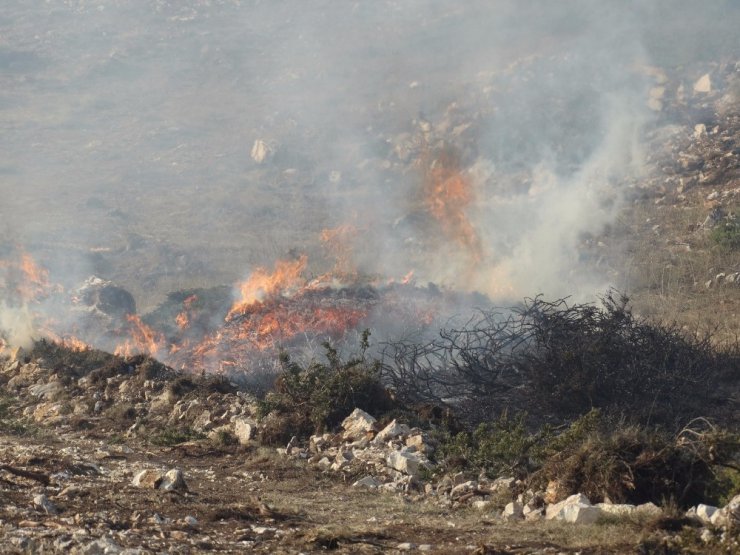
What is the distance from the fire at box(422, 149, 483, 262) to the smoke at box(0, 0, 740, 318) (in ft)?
0.49

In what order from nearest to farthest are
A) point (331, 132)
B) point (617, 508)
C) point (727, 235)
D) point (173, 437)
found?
point (617, 508) < point (173, 437) < point (727, 235) < point (331, 132)

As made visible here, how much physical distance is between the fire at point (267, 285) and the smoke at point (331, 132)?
4.62 metres

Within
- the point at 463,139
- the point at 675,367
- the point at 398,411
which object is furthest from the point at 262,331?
the point at 463,139

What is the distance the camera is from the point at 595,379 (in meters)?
10.5

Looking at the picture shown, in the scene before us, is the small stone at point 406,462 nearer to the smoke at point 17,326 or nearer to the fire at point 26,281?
the smoke at point 17,326

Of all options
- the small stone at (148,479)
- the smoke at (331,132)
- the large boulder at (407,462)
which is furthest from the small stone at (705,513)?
the smoke at (331,132)

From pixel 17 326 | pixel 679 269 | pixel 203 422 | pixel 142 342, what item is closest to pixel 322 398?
pixel 203 422

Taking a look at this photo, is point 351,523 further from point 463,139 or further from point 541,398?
point 463,139

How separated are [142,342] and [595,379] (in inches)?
496

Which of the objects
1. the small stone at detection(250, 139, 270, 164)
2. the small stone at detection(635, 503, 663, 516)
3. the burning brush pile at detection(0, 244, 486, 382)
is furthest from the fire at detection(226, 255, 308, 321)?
the small stone at detection(250, 139, 270, 164)

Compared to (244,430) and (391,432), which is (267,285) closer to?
(244,430)

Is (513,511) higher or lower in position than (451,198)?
lower

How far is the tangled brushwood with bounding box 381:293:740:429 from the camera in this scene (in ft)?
34.6

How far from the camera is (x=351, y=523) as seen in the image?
6824 mm
